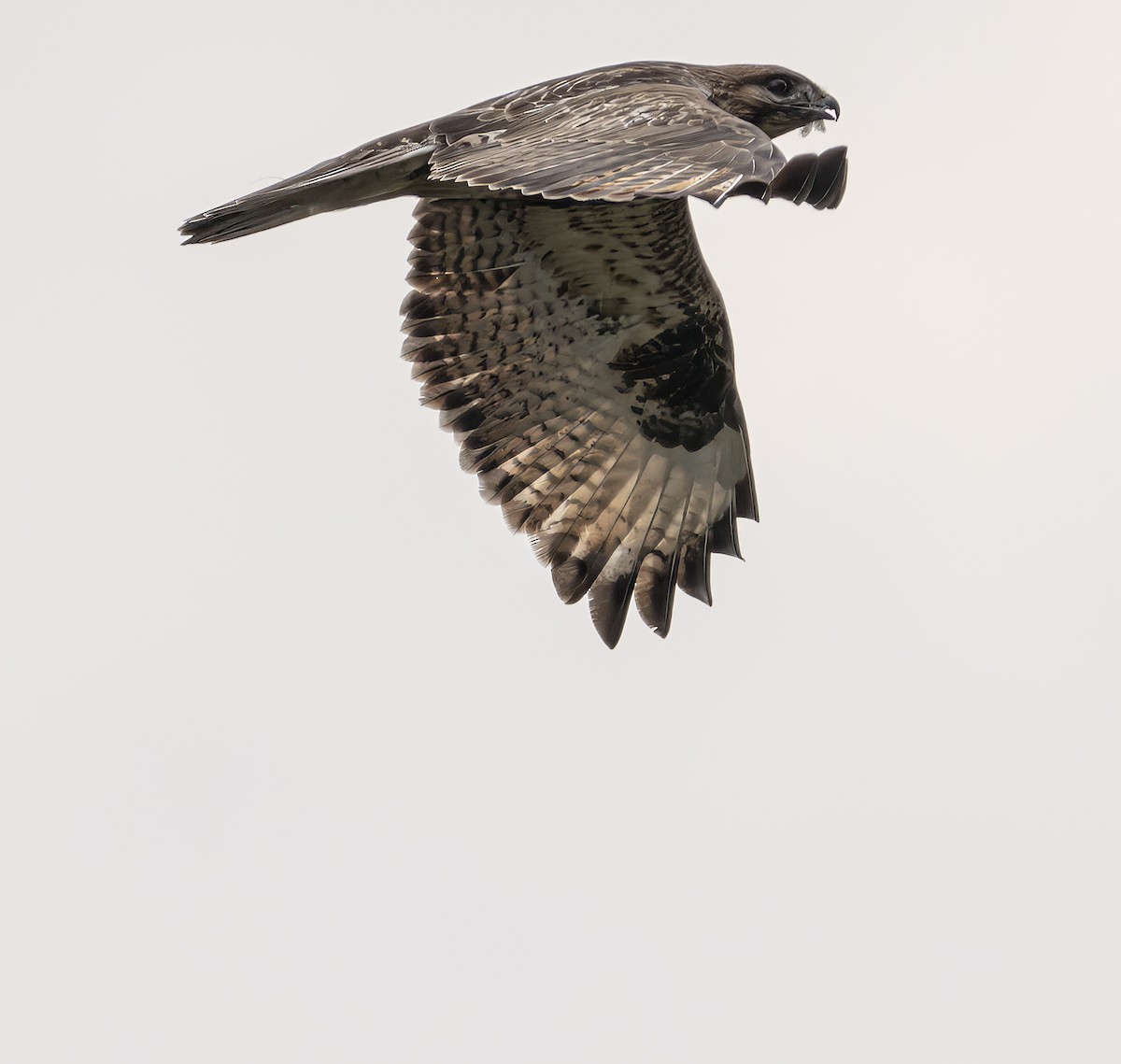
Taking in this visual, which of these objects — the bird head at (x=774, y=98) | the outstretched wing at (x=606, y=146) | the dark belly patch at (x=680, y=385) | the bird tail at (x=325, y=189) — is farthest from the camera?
the dark belly patch at (x=680, y=385)

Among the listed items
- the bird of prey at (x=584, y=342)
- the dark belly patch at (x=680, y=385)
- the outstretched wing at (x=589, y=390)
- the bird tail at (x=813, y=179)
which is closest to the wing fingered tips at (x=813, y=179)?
the bird tail at (x=813, y=179)

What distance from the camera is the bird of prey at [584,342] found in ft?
27.8

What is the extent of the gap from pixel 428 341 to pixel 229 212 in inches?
53.7

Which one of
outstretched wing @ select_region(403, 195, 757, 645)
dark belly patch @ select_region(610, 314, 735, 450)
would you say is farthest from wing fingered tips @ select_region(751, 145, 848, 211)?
dark belly patch @ select_region(610, 314, 735, 450)

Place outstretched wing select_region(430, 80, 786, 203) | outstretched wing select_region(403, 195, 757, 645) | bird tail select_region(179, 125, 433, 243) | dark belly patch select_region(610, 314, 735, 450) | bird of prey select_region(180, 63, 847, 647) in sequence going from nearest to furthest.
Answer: outstretched wing select_region(430, 80, 786, 203)
bird tail select_region(179, 125, 433, 243)
bird of prey select_region(180, 63, 847, 647)
outstretched wing select_region(403, 195, 757, 645)
dark belly patch select_region(610, 314, 735, 450)

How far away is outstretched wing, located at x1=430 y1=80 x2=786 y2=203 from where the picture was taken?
6500 mm

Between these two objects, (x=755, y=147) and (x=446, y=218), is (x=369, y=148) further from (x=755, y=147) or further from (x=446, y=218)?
(x=755, y=147)

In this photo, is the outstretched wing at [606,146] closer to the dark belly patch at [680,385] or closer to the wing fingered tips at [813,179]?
the wing fingered tips at [813,179]

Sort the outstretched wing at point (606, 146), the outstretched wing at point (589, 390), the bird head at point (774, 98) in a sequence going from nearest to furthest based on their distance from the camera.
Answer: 1. the outstretched wing at point (606, 146)
2. the outstretched wing at point (589, 390)
3. the bird head at point (774, 98)

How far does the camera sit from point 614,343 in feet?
31.8

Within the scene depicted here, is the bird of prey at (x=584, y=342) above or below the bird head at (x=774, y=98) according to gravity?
below

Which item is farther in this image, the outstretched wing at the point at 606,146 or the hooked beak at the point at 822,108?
the hooked beak at the point at 822,108

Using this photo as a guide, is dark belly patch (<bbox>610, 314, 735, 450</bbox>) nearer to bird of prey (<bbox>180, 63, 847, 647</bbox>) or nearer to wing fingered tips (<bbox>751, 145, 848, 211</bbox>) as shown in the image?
bird of prey (<bbox>180, 63, 847, 647</bbox>)

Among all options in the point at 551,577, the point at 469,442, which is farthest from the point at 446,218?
the point at 551,577
